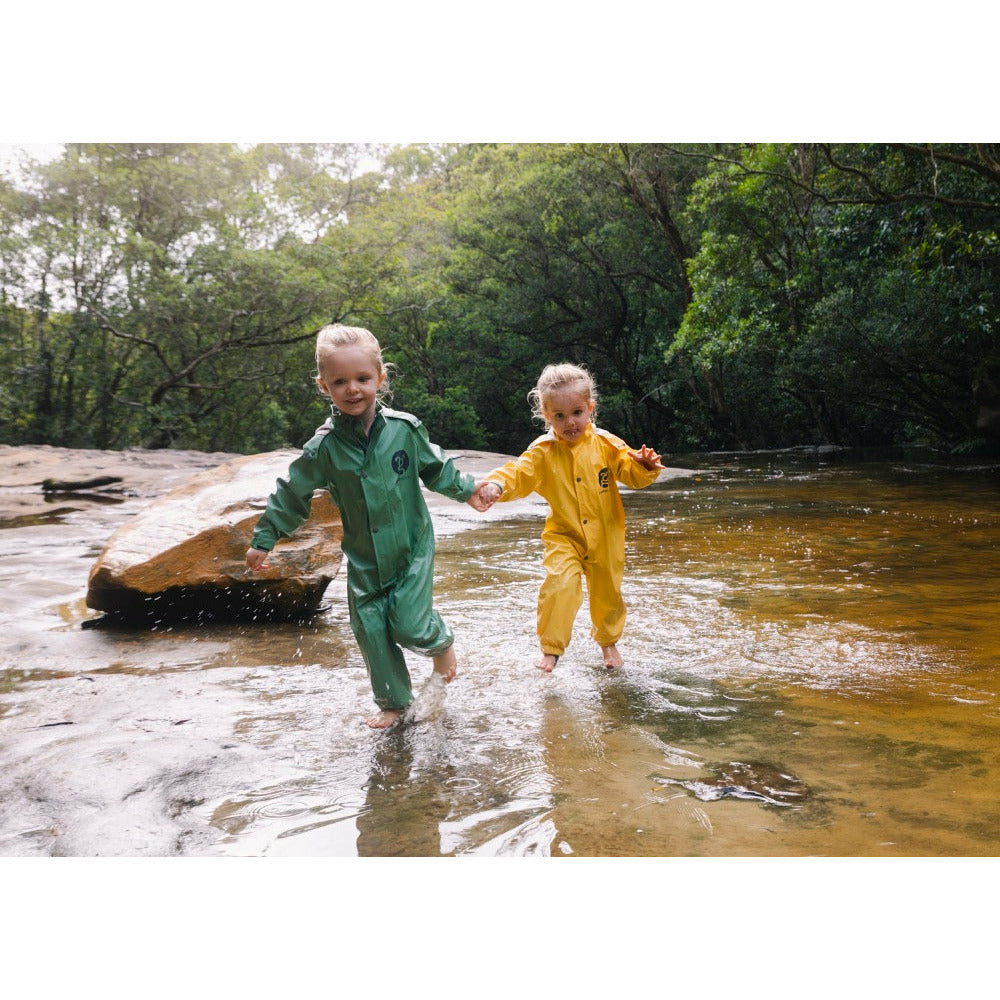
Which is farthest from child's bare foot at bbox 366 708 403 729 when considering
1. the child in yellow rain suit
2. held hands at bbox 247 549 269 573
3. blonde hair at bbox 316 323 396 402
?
blonde hair at bbox 316 323 396 402

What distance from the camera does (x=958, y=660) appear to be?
3.74 m

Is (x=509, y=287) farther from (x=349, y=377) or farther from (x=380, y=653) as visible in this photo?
(x=380, y=653)

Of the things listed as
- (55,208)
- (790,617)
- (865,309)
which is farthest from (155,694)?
(55,208)

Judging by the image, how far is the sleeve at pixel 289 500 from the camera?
134 inches

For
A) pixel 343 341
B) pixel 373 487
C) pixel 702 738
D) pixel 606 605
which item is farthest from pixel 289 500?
pixel 702 738

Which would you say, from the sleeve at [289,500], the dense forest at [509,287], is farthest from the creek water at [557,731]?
the dense forest at [509,287]

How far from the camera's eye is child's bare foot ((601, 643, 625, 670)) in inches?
155

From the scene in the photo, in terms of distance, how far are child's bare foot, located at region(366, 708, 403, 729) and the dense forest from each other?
8759 millimetres

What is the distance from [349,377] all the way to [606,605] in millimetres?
1611

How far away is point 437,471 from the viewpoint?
3.47 m

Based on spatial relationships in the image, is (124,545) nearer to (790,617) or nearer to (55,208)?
(790,617)

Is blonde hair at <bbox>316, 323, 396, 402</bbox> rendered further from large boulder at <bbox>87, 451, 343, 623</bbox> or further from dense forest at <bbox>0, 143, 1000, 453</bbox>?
dense forest at <bbox>0, 143, 1000, 453</bbox>

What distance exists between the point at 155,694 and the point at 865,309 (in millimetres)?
15131

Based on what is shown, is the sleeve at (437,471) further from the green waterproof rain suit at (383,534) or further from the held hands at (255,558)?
the held hands at (255,558)
